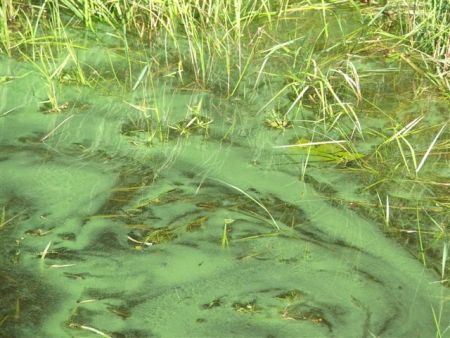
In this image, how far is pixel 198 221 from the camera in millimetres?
2119

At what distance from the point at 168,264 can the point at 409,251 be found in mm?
552

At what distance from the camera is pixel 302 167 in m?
2.34

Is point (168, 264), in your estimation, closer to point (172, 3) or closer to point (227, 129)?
point (227, 129)

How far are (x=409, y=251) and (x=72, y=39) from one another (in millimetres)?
1451

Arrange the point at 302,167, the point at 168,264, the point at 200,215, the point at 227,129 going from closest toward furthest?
the point at 168,264 < the point at 200,215 < the point at 302,167 < the point at 227,129

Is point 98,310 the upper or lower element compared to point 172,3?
lower

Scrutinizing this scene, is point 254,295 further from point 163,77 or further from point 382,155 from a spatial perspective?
point 163,77

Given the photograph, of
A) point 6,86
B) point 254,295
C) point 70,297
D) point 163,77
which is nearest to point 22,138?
point 6,86

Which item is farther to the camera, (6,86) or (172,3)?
(172,3)

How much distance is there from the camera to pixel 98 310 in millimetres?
1822

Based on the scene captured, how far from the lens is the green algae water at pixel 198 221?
183 centimetres

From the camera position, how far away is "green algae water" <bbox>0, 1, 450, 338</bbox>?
1832 millimetres

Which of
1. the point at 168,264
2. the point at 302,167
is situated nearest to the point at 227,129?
the point at 302,167

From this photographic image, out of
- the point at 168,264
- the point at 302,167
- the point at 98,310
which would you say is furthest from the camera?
the point at 302,167
